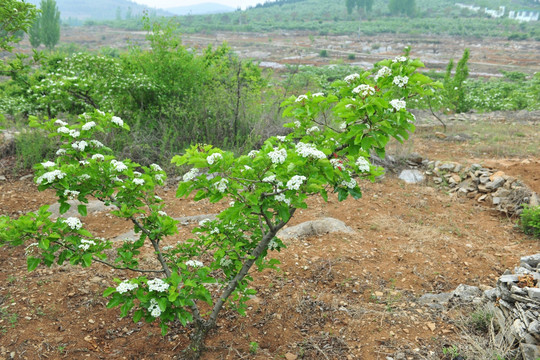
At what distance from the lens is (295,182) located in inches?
79.7

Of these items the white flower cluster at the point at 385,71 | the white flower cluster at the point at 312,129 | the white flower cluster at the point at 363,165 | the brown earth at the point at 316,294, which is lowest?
the brown earth at the point at 316,294

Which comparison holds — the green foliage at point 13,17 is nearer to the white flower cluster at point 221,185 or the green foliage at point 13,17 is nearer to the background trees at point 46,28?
the white flower cluster at point 221,185

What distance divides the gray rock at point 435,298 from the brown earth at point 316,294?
97 mm

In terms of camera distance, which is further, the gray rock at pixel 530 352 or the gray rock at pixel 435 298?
the gray rock at pixel 435 298

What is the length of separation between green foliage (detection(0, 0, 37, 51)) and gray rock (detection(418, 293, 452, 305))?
17.9ft

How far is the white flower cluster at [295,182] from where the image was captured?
201cm

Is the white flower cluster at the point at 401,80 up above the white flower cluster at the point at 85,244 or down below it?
above

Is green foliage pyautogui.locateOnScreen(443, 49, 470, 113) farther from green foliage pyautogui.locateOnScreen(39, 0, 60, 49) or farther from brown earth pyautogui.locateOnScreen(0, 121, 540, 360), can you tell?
green foliage pyautogui.locateOnScreen(39, 0, 60, 49)

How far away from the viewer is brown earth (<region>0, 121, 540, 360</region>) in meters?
3.00

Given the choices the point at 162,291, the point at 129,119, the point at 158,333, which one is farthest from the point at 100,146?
the point at 129,119

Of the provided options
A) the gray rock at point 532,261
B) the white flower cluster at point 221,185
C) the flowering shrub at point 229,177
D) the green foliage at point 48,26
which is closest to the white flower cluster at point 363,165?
the flowering shrub at point 229,177

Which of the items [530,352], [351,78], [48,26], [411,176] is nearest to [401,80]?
[351,78]

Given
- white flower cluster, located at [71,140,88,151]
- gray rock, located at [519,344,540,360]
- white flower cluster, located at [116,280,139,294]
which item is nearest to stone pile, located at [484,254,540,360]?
gray rock, located at [519,344,540,360]

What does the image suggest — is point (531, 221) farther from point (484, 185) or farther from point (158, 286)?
point (158, 286)
